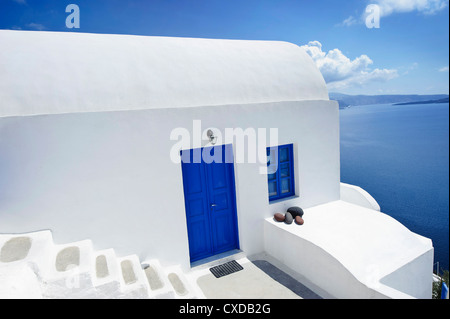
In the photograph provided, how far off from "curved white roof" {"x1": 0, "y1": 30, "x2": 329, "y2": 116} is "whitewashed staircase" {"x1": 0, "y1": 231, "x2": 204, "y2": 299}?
210 cm

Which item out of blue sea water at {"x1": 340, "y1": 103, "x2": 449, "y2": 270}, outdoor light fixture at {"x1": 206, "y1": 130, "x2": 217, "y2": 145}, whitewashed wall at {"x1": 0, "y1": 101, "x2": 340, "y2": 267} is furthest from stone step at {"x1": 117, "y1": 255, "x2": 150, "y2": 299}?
blue sea water at {"x1": 340, "y1": 103, "x2": 449, "y2": 270}

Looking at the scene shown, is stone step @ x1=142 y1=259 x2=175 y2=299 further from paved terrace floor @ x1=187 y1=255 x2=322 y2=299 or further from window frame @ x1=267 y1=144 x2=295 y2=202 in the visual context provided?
window frame @ x1=267 y1=144 x2=295 y2=202

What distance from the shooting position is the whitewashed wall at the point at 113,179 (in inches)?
165

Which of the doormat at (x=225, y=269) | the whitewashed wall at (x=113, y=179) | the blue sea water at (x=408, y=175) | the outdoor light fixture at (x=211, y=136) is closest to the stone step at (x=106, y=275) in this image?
the whitewashed wall at (x=113, y=179)

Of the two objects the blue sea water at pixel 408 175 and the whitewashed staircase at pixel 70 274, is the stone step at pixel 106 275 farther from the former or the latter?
the blue sea water at pixel 408 175

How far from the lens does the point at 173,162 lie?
5.12m

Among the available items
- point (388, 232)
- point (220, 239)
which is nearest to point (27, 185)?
point (220, 239)

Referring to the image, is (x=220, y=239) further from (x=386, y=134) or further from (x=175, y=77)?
(x=386, y=134)

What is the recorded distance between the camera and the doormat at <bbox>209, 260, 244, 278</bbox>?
5.47 metres

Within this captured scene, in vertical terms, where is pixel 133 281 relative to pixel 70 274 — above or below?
below

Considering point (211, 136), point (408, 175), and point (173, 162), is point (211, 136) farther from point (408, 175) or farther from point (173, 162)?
point (408, 175)

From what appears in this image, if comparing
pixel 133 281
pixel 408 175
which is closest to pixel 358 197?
pixel 133 281

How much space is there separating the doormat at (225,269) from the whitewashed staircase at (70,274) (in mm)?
876

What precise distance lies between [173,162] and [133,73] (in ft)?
6.07
